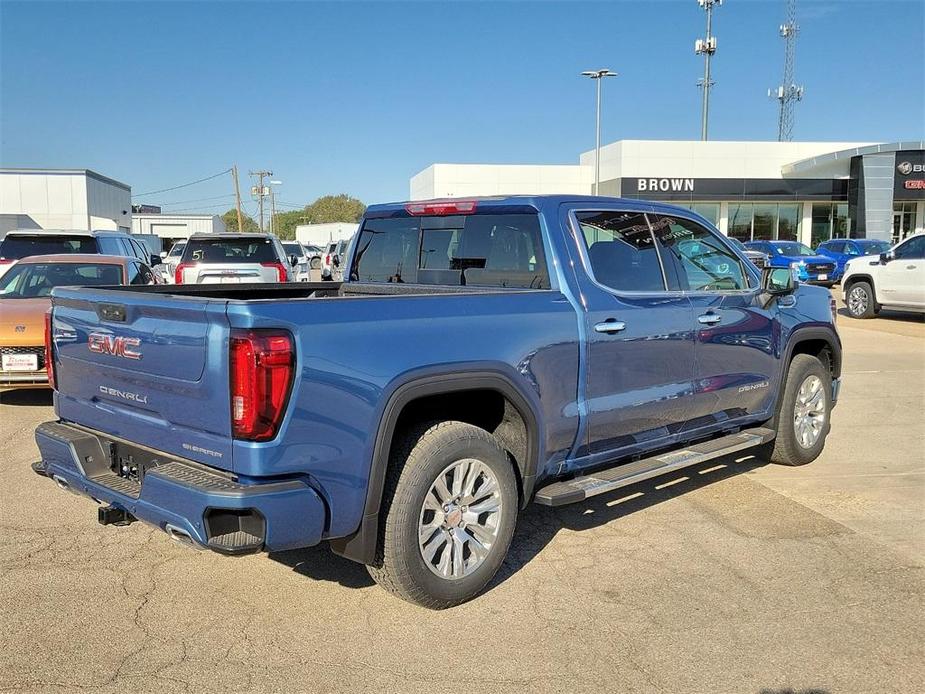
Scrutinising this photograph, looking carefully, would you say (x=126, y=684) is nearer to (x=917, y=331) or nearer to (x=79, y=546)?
(x=79, y=546)

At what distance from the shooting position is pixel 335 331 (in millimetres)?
3314

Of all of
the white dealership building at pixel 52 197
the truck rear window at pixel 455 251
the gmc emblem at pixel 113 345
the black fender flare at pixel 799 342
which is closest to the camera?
the gmc emblem at pixel 113 345

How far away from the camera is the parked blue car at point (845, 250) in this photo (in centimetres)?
2714

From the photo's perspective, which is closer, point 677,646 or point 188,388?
point 188,388

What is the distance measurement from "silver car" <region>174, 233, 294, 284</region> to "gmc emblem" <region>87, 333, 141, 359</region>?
958cm

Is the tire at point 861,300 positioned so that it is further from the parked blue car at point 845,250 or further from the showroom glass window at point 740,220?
the showroom glass window at point 740,220

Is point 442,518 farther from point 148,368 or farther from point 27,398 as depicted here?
point 27,398

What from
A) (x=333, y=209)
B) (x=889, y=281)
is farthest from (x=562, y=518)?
(x=333, y=209)

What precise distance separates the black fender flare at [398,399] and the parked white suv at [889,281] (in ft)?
48.4

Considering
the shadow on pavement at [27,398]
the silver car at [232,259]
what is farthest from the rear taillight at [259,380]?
the silver car at [232,259]

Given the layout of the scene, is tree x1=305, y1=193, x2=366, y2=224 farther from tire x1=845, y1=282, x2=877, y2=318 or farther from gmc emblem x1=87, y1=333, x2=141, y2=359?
gmc emblem x1=87, y1=333, x2=141, y2=359

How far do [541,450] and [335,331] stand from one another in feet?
4.62

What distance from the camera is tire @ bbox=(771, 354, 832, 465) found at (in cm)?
607

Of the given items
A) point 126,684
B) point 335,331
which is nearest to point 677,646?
point 335,331
